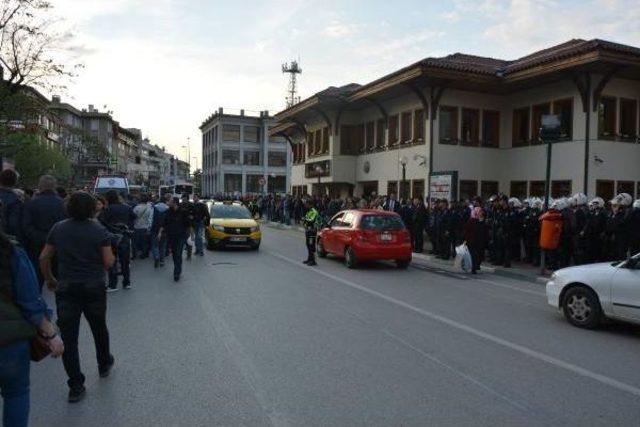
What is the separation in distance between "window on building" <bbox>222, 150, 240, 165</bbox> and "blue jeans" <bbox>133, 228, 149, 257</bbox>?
69.0 metres

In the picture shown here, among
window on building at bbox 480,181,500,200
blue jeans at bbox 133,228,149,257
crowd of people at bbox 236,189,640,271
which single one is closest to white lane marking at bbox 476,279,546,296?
crowd of people at bbox 236,189,640,271

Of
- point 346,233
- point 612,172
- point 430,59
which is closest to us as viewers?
point 346,233

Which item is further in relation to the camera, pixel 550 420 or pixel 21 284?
pixel 550 420

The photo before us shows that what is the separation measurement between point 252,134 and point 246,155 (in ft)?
10.8

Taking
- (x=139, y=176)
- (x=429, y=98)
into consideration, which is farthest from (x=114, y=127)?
(x=429, y=98)

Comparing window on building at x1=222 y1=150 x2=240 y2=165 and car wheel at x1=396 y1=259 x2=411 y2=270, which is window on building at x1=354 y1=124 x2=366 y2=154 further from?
window on building at x1=222 y1=150 x2=240 y2=165

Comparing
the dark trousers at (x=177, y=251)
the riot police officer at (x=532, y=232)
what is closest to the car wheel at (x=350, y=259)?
the dark trousers at (x=177, y=251)

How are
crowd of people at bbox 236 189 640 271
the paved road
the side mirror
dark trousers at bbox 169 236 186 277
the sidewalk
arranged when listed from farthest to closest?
the sidewalk, crowd of people at bbox 236 189 640 271, dark trousers at bbox 169 236 186 277, the side mirror, the paved road

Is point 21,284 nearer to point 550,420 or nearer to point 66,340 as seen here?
point 66,340

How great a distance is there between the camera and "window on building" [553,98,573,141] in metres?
22.3

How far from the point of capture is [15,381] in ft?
10.7

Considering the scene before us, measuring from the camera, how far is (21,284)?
3.29 meters

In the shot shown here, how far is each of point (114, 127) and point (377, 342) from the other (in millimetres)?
110821

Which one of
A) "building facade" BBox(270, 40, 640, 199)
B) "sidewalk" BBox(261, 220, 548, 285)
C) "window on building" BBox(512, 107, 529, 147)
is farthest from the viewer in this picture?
"window on building" BBox(512, 107, 529, 147)
